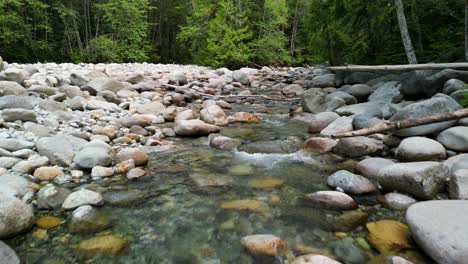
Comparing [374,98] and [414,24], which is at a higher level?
[414,24]

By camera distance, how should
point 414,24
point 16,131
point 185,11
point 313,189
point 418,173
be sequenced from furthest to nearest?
point 185,11 < point 414,24 < point 16,131 < point 313,189 < point 418,173

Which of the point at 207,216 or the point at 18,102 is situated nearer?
the point at 207,216

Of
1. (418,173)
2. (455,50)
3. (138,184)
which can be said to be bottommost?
(138,184)

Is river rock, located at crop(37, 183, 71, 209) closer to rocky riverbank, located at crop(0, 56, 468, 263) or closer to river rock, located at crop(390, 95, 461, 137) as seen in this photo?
rocky riverbank, located at crop(0, 56, 468, 263)

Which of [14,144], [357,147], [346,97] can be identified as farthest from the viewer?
[346,97]

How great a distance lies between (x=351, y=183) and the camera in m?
3.44

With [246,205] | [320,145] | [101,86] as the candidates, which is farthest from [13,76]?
[320,145]

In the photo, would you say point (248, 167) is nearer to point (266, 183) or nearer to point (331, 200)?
point (266, 183)

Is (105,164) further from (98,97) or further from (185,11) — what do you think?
(185,11)

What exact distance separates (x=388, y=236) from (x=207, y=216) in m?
1.59

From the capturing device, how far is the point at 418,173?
10.1 ft

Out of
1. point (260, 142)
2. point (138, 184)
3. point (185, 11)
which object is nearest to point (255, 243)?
point (138, 184)

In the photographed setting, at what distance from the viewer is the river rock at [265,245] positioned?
244 centimetres

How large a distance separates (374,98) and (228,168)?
5146 mm
